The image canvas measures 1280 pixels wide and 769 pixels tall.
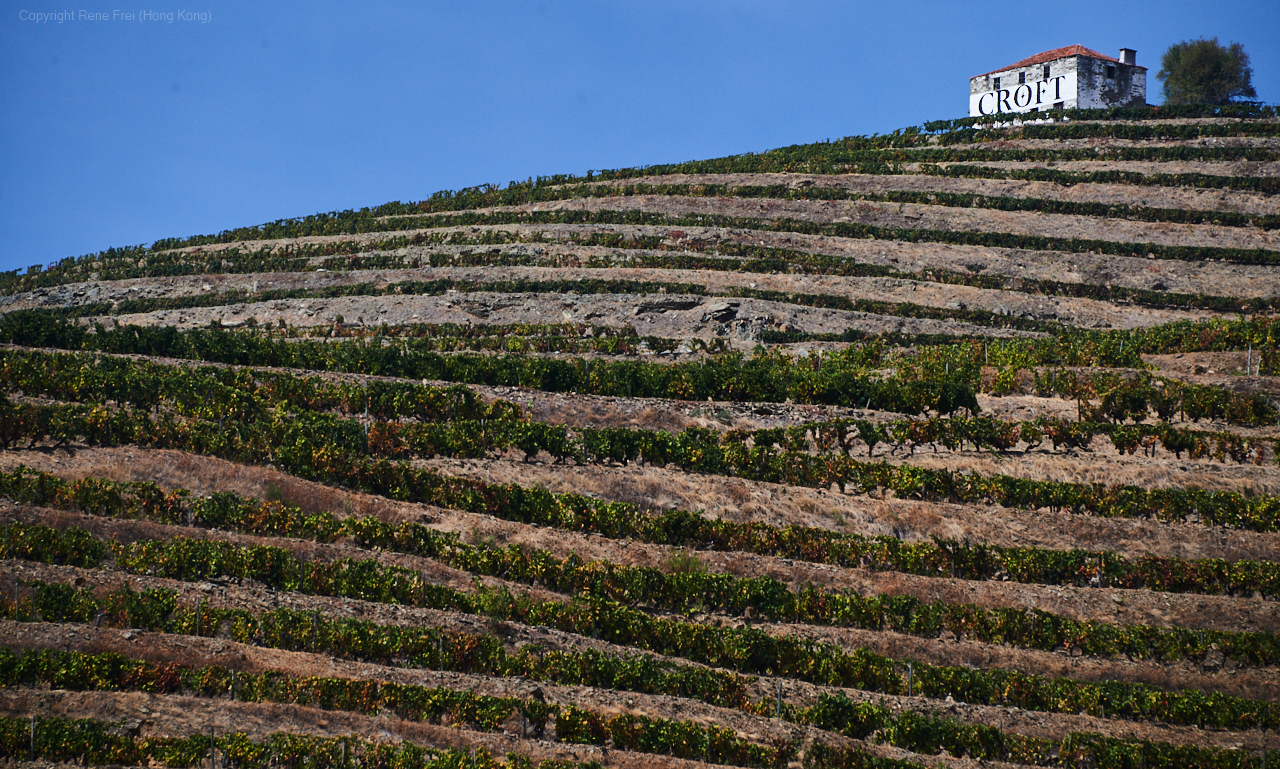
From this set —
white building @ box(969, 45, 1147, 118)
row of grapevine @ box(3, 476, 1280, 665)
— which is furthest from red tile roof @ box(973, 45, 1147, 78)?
row of grapevine @ box(3, 476, 1280, 665)

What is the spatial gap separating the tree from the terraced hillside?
44568 millimetres

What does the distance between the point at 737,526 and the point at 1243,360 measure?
2250 cm

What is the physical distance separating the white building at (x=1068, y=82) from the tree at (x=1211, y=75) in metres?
14.8

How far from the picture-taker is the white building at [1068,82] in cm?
7894

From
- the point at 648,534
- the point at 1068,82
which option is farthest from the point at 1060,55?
the point at 648,534

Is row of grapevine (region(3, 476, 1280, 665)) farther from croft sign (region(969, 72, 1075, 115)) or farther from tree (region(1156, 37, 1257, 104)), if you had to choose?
tree (region(1156, 37, 1257, 104))

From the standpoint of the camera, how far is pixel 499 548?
91.9ft

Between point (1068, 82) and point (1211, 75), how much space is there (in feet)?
71.9

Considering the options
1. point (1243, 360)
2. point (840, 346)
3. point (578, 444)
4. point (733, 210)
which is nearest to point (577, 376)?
point (578, 444)

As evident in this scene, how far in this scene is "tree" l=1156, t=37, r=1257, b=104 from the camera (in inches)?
3615

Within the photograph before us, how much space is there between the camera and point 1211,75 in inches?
3620

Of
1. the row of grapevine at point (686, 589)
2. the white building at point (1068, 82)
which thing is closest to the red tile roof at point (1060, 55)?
the white building at point (1068, 82)

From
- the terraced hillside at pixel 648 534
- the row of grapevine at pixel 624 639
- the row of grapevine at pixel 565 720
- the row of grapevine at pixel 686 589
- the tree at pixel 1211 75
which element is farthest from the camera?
the tree at pixel 1211 75

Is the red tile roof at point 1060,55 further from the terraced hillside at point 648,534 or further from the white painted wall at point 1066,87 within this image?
the terraced hillside at point 648,534
